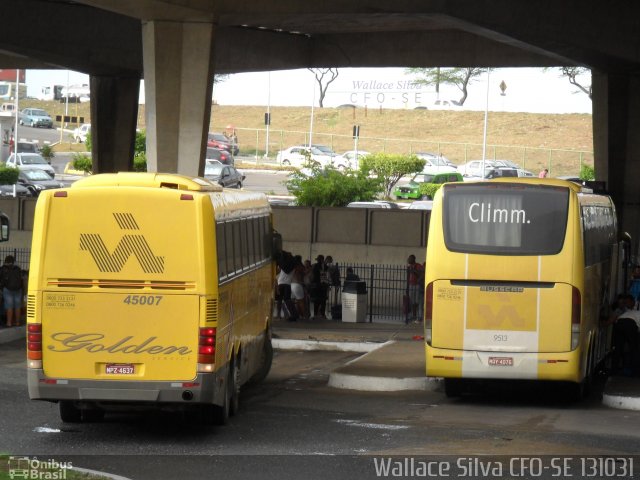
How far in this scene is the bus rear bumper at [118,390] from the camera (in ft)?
45.3

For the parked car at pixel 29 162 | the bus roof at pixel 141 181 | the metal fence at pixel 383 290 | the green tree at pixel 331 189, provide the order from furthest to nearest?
the parked car at pixel 29 162
the green tree at pixel 331 189
the metal fence at pixel 383 290
the bus roof at pixel 141 181

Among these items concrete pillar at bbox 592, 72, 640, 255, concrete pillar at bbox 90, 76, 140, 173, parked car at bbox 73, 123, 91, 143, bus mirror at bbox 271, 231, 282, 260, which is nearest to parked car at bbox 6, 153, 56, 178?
concrete pillar at bbox 90, 76, 140, 173

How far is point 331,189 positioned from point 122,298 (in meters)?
40.9

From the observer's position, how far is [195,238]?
45.7 ft

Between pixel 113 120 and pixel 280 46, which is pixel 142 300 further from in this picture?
pixel 113 120

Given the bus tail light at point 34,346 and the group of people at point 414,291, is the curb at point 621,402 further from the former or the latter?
the group of people at point 414,291

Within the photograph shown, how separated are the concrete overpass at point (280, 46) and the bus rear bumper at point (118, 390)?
54.3 feet

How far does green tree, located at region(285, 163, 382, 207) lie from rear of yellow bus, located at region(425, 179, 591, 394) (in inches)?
1381

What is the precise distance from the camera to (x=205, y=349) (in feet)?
45.5

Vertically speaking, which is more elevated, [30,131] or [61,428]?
[30,131]

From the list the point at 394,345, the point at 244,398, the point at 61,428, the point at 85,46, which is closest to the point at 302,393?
the point at 244,398

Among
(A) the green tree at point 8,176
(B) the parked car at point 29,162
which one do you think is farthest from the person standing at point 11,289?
(B) the parked car at point 29,162

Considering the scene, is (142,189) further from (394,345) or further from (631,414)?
(394,345)

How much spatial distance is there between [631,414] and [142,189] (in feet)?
25.2
